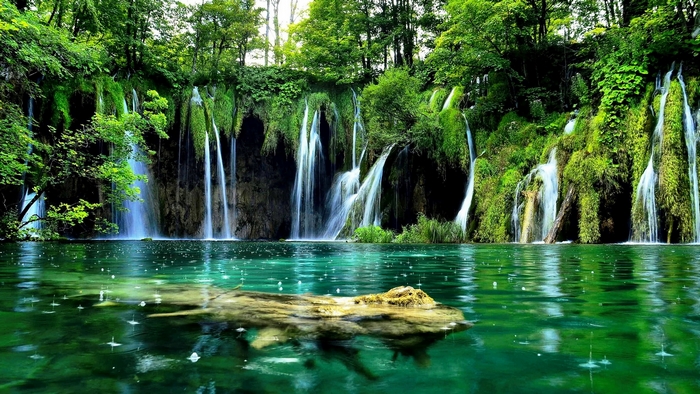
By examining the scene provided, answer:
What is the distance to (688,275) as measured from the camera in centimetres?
605

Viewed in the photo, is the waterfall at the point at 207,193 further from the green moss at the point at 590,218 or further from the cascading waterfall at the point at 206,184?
the green moss at the point at 590,218

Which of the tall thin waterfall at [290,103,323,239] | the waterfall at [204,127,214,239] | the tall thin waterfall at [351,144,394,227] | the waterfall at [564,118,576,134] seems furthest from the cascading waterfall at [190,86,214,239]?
the waterfall at [564,118,576,134]

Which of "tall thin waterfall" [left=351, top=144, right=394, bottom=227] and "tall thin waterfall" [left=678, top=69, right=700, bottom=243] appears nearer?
"tall thin waterfall" [left=678, top=69, right=700, bottom=243]

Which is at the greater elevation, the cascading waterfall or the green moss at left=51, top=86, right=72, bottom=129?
the green moss at left=51, top=86, right=72, bottom=129

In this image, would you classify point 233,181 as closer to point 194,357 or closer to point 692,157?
point 692,157

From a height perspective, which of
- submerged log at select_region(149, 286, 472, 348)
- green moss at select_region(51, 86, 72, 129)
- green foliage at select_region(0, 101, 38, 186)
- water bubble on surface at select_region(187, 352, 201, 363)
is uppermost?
green moss at select_region(51, 86, 72, 129)

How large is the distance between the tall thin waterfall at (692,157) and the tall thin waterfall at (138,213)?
24601mm

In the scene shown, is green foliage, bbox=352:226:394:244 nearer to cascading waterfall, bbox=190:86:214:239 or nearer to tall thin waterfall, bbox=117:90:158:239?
cascading waterfall, bbox=190:86:214:239

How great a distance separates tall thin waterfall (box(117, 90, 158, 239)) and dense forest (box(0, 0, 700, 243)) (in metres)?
0.13

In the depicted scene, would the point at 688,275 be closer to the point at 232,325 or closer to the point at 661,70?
the point at 232,325

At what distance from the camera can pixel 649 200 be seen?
48.8 ft

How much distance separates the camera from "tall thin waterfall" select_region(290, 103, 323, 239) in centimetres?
2884

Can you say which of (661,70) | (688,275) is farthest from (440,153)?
(688,275)

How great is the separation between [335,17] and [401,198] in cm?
1530
